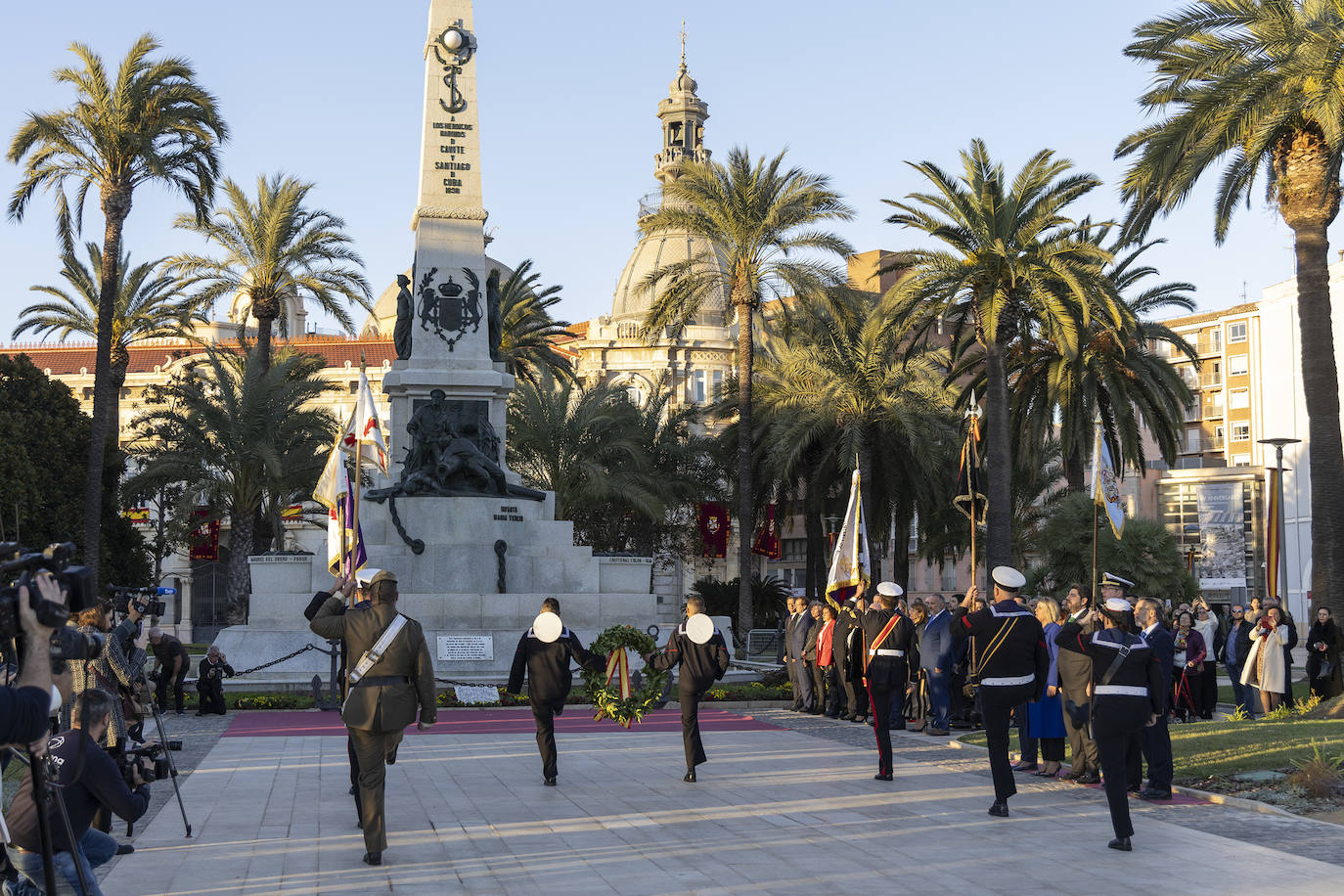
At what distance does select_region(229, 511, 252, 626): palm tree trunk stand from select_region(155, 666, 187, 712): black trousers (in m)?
20.5

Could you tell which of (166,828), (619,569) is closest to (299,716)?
(619,569)

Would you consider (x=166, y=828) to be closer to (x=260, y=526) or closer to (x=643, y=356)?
(x=260, y=526)

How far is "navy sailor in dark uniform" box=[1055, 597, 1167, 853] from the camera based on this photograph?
9.69 m

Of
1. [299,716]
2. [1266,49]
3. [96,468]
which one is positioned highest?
[1266,49]

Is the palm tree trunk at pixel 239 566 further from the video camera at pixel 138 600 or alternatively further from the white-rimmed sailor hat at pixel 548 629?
the white-rimmed sailor hat at pixel 548 629

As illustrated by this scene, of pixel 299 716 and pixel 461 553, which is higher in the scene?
pixel 461 553

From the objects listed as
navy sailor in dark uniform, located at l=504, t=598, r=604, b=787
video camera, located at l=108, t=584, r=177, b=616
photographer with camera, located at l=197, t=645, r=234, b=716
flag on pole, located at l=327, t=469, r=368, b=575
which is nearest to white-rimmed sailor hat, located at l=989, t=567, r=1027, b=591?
Result: navy sailor in dark uniform, located at l=504, t=598, r=604, b=787

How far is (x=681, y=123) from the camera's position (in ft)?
304

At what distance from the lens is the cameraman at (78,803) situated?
6148 mm

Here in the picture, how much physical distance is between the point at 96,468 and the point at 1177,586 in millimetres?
30048

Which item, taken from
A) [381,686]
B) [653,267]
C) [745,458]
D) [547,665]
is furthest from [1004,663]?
[653,267]

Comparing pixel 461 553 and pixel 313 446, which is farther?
pixel 313 446

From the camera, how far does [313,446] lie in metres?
40.4

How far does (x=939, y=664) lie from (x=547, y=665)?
6.95 metres
